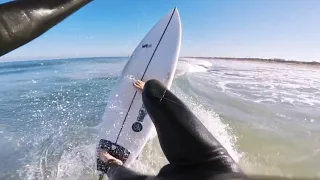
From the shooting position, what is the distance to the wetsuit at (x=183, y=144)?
167 centimetres

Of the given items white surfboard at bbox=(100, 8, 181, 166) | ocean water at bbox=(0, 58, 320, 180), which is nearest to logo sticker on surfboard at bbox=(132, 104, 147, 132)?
white surfboard at bbox=(100, 8, 181, 166)

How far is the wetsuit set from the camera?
167 centimetres

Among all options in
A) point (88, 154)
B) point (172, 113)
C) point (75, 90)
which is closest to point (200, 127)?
point (172, 113)

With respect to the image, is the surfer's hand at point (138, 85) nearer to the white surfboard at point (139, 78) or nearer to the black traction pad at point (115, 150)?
the white surfboard at point (139, 78)

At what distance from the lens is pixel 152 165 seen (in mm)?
5512

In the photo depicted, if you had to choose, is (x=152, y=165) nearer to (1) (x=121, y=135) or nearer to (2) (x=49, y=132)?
(1) (x=121, y=135)

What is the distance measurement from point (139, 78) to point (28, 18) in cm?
511

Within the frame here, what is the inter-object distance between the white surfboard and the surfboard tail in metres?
4.40

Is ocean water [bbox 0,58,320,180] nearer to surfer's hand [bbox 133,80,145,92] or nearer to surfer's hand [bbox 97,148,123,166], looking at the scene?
surfer's hand [bbox 97,148,123,166]

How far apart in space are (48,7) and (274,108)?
961 cm

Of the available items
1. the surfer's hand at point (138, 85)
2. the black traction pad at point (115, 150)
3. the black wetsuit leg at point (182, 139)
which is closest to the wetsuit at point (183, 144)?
the black wetsuit leg at point (182, 139)

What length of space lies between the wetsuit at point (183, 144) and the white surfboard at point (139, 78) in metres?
3.16

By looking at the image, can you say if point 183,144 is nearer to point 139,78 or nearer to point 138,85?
point 138,85

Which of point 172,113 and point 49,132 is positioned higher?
point 172,113
